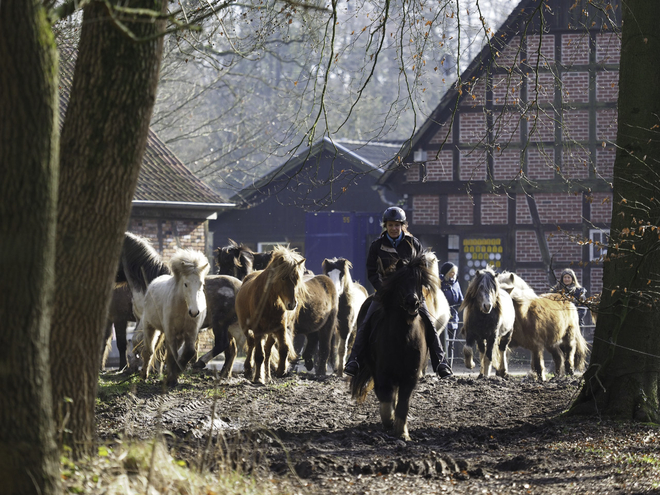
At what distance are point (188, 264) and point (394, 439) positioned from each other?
4.60 metres

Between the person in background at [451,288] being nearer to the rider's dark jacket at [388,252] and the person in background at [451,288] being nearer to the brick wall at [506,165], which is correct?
the brick wall at [506,165]

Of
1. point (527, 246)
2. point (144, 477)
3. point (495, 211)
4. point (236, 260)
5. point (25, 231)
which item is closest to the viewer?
point (25, 231)

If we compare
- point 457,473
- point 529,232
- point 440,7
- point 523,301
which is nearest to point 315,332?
point 523,301

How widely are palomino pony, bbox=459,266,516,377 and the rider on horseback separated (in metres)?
5.92

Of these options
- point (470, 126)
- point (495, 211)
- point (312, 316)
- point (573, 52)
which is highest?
point (573, 52)

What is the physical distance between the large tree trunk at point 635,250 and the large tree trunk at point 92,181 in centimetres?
590

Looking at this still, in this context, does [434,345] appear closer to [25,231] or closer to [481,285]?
[25,231]

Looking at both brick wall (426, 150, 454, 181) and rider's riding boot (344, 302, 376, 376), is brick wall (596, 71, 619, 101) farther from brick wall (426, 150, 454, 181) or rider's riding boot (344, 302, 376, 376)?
rider's riding boot (344, 302, 376, 376)

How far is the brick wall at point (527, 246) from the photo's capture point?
23.6m

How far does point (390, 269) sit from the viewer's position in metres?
8.80

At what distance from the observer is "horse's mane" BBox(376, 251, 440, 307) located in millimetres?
8422

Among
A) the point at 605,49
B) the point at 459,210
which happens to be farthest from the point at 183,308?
the point at 605,49

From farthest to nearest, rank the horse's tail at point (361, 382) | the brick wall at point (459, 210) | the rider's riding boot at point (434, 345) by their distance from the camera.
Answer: the brick wall at point (459, 210), the horse's tail at point (361, 382), the rider's riding boot at point (434, 345)

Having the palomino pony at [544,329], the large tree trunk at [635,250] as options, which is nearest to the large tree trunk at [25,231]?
the large tree trunk at [635,250]
